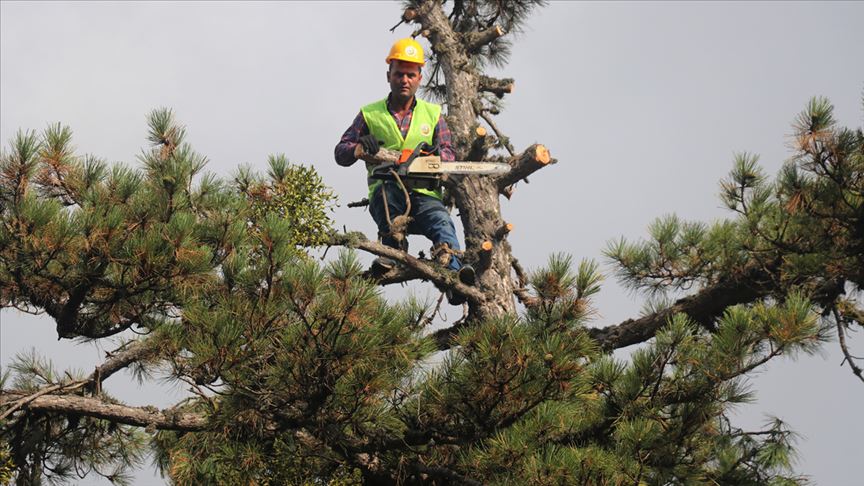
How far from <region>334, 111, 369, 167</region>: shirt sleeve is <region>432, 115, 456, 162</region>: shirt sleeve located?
586mm

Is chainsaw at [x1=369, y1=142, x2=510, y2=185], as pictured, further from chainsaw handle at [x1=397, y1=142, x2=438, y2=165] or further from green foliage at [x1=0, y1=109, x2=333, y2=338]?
green foliage at [x1=0, y1=109, x2=333, y2=338]

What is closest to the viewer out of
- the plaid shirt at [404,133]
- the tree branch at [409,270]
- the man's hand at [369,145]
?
the tree branch at [409,270]

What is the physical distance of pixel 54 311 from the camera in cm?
758

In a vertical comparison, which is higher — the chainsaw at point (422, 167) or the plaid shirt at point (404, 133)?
the plaid shirt at point (404, 133)

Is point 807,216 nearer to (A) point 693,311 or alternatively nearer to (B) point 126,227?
(A) point 693,311

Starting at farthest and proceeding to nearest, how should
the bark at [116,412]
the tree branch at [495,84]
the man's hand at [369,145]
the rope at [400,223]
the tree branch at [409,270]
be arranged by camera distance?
1. the tree branch at [495,84]
2. the man's hand at [369,145]
3. the rope at [400,223]
4. the tree branch at [409,270]
5. the bark at [116,412]

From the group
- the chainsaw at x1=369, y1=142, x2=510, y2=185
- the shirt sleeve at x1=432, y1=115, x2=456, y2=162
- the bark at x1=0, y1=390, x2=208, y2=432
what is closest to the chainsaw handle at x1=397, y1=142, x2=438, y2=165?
the chainsaw at x1=369, y1=142, x2=510, y2=185

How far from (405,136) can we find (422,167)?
510 mm

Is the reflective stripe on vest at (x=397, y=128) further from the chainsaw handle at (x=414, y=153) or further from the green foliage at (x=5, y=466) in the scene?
the green foliage at (x=5, y=466)

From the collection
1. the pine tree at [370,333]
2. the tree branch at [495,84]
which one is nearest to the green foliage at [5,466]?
the pine tree at [370,333]

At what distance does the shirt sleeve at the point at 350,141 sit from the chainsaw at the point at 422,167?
244 millimetres

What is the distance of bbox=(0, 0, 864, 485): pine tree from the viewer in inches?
245

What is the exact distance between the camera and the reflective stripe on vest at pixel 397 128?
367 inches

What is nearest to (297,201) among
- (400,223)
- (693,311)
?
(400,223)
